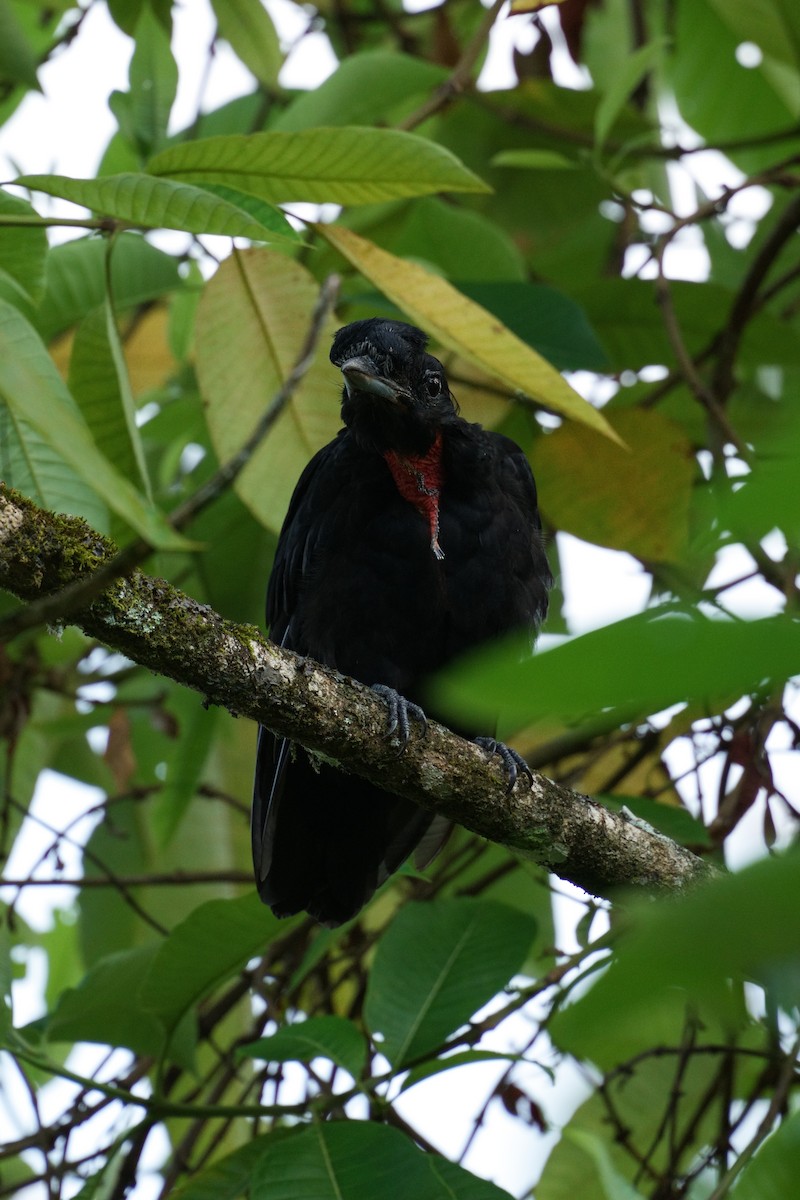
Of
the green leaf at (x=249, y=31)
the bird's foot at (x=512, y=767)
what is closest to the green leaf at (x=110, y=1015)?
the bird's foot at (x=512, y=767)

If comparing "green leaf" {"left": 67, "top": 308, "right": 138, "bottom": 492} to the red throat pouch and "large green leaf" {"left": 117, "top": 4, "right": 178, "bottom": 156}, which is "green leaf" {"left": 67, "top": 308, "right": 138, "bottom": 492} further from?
the red throat pouch

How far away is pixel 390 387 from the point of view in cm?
305

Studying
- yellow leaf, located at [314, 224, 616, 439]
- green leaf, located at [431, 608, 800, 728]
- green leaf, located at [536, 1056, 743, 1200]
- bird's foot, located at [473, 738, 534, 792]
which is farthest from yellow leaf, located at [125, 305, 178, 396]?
green leaf, located at [431, 608, 800, 728]

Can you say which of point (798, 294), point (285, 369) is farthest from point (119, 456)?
point (798, 294)

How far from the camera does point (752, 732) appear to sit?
303cm

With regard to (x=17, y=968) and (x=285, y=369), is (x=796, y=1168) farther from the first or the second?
(x=17, y=968)

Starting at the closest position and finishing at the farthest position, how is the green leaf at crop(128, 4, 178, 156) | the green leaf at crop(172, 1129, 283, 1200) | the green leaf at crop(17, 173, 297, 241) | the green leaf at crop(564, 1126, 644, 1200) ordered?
the green leaf at crop(564, 1126, 644, 1200), the green leaf at crop(17, 173, 297, 241), the green leaf at crop(172, 1129, 283, 1200), the green leaf at crop(128, 4, 178, 156)

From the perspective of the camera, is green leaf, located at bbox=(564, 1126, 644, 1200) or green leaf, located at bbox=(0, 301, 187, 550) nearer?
green leaf, located at bbox=(0, 301, 187, 550)

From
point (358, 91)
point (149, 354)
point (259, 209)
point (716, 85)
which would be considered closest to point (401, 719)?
point (259, 209)

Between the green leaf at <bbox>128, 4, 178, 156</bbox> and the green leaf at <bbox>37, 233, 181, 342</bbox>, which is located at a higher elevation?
the green leaf at <bbox>128, 4, 178, 156</bbox>

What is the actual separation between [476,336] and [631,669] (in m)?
2.02

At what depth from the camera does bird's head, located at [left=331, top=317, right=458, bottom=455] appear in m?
3.04

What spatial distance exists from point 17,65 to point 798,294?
8.90ft

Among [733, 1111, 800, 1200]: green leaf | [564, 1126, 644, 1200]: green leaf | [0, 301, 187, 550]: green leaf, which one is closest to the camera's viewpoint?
[733, 1111, 800, 1200]: green leaf
